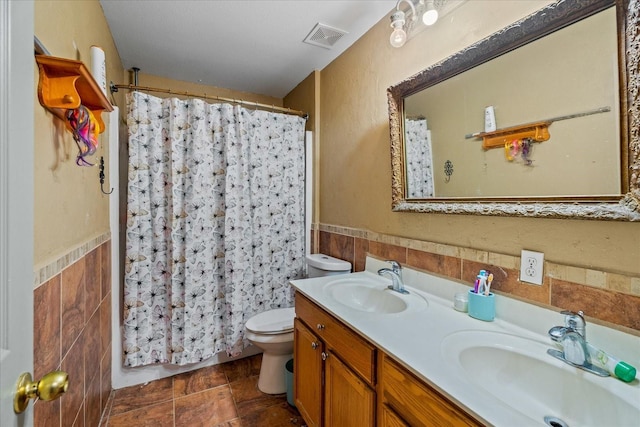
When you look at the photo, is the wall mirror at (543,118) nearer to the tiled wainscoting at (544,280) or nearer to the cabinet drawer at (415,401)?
the tiled wainscoting at (544,280)

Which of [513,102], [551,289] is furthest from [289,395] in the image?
[513,102]

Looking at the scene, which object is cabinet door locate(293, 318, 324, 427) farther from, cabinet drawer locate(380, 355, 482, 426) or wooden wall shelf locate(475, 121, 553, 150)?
wooden wall shelf locate(475, 121, 553, 150)

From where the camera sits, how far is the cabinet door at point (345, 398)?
0.95 m

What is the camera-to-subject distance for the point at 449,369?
73 centimetres

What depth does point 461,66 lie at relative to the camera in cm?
117

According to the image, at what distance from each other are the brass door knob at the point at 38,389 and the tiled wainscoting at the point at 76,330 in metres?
0.36

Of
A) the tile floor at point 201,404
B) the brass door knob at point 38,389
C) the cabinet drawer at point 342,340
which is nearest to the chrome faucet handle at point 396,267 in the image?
the cabinet drawer at point 342,340

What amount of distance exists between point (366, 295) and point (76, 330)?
125 centimetres

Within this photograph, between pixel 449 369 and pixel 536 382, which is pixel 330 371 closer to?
pixel 449 369

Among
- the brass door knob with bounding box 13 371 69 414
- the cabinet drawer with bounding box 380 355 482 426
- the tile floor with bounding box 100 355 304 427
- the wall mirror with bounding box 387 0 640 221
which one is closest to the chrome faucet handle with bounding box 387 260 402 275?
the wall mirror with bounding box 387 0 640 221

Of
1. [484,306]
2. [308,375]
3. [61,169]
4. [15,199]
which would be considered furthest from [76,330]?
[484,306]

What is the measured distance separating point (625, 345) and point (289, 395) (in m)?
1.55

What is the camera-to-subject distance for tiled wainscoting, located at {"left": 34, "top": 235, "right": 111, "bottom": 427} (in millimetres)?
800

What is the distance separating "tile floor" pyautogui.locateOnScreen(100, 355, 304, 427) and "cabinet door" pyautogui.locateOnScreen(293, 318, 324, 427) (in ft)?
0.87
